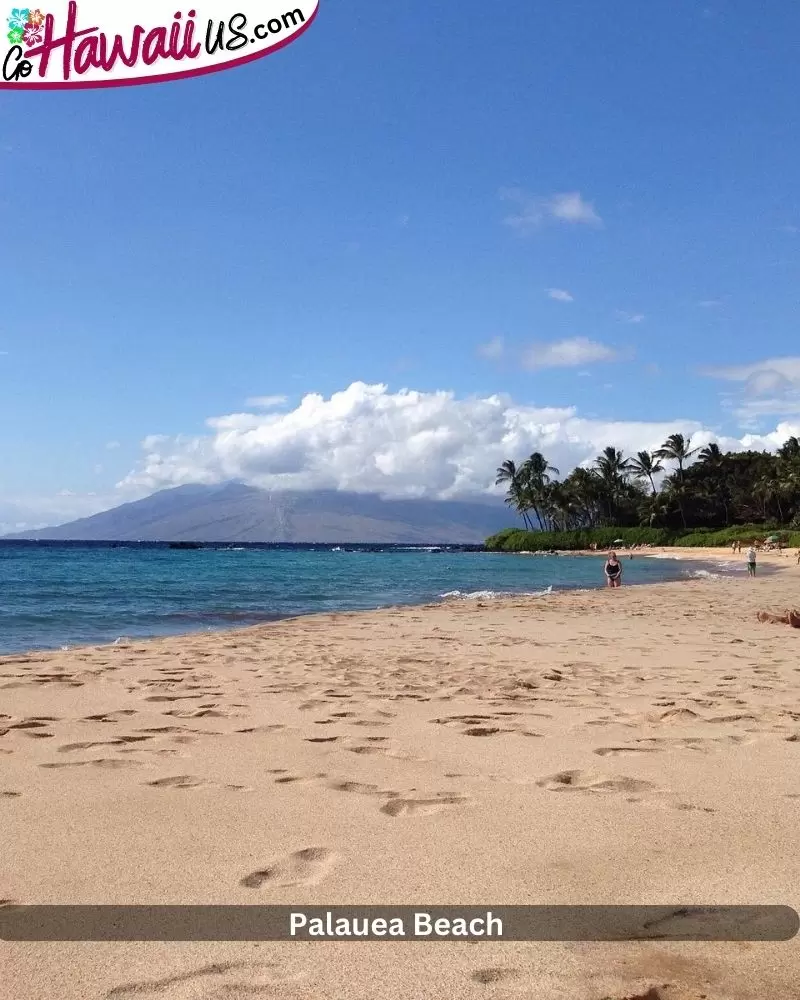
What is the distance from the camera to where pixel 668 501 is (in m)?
86.1

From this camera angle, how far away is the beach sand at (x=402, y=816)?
227 centimetres

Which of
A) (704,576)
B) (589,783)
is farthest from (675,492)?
(589,783)

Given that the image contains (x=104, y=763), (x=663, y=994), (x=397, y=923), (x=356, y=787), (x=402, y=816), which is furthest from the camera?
(x=104, y=763)

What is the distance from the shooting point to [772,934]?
2.48 m

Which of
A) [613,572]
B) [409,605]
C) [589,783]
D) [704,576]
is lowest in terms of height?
[704,576]

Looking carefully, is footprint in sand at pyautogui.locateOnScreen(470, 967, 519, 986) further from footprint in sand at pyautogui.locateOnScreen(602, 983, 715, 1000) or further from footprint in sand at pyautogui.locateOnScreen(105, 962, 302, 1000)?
footprint in sand at pyautogui.locateOnScreen(105, 962, 302, 1000)

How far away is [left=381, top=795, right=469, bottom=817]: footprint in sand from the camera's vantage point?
Result: 3.57 metres

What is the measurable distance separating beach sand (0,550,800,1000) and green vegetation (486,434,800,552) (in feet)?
218

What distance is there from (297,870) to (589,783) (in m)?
1.77

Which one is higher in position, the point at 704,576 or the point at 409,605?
the point at 409,605

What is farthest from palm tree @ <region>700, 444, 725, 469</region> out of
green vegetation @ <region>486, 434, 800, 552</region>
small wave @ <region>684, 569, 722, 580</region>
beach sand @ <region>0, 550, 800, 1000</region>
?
beach sand @ <region>0, 550, 800, 1000</region>

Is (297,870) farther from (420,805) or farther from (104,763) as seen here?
(104,763)

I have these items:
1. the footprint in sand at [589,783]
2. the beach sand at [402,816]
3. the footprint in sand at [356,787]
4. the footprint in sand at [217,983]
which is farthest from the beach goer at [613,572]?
the footprint in sand at [217,983]

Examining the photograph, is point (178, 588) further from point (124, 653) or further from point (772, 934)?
point (772, 934)
